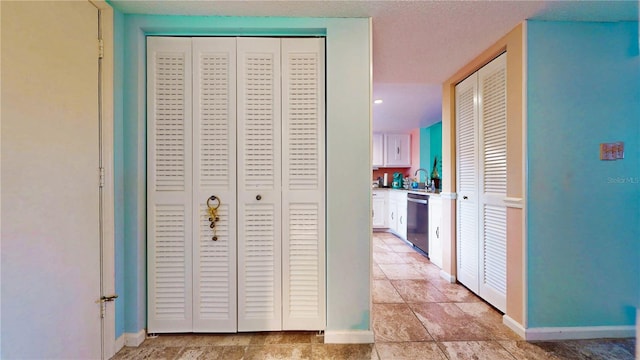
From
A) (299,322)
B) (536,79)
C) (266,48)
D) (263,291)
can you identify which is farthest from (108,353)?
(536,79)

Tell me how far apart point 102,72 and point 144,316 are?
1.57 metres

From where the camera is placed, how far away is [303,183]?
1.78 m

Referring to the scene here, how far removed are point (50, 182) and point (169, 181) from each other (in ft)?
1.90

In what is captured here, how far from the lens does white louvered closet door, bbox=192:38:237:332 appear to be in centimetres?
176

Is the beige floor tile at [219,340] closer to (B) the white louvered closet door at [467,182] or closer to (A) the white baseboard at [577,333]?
(A) the white baseboard at [577,333]

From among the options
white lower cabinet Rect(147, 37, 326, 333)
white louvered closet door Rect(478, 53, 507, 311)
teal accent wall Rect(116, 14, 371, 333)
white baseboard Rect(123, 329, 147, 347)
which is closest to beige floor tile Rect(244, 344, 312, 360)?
white lower cabinet Rect(147, 37, 326, 333)

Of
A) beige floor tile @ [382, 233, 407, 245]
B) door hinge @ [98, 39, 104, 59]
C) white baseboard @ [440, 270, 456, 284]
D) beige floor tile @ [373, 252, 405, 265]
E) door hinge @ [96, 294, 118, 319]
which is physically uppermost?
door hinge @ [98, 39, 104, 59]

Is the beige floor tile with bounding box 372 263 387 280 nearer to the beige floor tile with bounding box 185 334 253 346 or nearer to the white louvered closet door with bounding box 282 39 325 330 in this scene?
the white louvered closet door with bounding box 282 39 325 330

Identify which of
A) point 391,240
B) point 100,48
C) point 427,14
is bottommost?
point 391,240

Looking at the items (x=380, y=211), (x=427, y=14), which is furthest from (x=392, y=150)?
(x=427, y=14)

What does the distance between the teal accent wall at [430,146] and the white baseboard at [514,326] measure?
340 centimetres

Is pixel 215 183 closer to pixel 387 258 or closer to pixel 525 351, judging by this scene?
pixel 525 351

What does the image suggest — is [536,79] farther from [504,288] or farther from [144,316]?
[144,316]

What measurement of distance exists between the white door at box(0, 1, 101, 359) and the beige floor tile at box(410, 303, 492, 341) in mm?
2158
